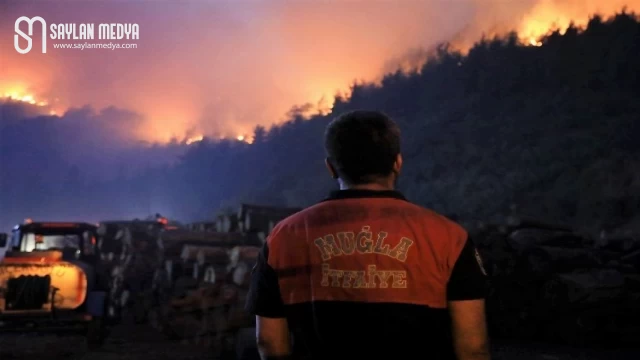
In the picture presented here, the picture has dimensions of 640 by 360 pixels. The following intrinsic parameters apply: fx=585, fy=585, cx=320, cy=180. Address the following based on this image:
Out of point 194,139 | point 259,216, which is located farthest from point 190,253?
point 194,139

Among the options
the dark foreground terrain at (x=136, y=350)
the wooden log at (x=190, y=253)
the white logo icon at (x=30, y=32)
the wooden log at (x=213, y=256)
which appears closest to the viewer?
the dark foreground terrain at (x=136, y=350)

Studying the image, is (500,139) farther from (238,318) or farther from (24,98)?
(24,98)

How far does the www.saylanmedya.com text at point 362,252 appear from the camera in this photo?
1.34 metres

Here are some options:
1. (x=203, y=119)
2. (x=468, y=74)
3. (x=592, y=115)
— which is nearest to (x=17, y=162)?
(x=203, y=119)

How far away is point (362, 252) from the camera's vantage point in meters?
1.35

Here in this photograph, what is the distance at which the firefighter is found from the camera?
1.33 metres

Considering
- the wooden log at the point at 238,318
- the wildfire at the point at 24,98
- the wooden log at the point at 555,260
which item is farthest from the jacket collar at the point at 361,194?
the wildfire at the point at 24,98

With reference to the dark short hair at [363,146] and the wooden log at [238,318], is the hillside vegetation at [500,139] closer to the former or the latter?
the wooden log at [238,318]

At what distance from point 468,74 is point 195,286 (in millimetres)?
10352

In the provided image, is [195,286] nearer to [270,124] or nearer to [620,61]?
[270,124]

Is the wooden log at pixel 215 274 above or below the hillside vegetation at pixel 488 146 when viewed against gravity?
below

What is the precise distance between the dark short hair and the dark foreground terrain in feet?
13.4

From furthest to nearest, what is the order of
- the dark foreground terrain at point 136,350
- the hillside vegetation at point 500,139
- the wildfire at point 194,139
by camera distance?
1. the wildfire at point 194,139
2. the hillside vegetation at point 500,139
3. the dark foreground terrain at point 136,350

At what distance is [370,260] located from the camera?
135 cm
